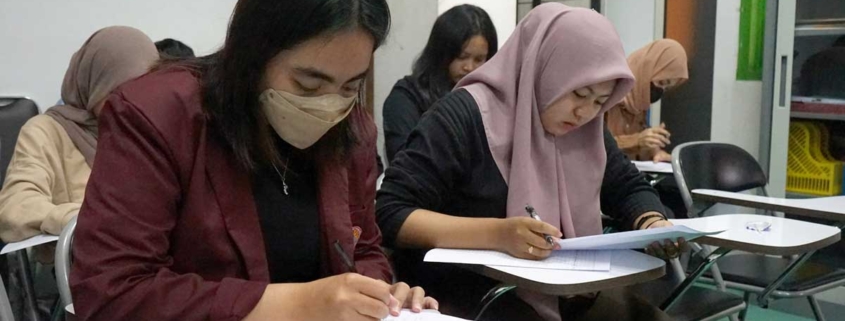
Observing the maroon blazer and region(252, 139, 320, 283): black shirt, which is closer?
the maroon blazer

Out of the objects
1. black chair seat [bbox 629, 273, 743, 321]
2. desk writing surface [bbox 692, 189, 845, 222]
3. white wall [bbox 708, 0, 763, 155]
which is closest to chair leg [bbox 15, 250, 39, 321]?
black chair seat [bbox 629, 273, 743, 321]

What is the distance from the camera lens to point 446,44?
283 cm

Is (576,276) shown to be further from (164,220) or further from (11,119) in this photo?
(11,119)

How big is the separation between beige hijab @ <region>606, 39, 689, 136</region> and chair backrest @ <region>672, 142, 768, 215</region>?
2.04 feet

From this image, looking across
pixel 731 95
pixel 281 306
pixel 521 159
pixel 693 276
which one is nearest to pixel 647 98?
pixel 731 95

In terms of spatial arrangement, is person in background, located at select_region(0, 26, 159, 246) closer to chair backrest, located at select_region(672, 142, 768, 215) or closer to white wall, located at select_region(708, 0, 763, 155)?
chair backrest, located at select_region(672, 142, 768, 215)

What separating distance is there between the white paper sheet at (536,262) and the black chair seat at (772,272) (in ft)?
3.36

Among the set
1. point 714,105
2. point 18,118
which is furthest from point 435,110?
point 714,105

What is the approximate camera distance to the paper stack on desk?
49.6 inches

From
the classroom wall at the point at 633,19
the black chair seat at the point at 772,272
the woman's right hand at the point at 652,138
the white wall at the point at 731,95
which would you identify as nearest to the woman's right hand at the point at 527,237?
the black chair seat at the point at 772,272

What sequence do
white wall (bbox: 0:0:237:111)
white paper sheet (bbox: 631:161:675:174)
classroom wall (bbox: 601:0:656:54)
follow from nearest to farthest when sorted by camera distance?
white wall (bbox: 0:0:237:111)
white paper sheet (bbox: 631:161:675:174)
classroom wall (bbox: 601:0:656:54)

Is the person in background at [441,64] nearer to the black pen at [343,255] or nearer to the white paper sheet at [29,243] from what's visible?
the white paper sheet at [29,243]

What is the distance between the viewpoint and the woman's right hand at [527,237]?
1328 millimetres

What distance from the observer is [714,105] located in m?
3.49
